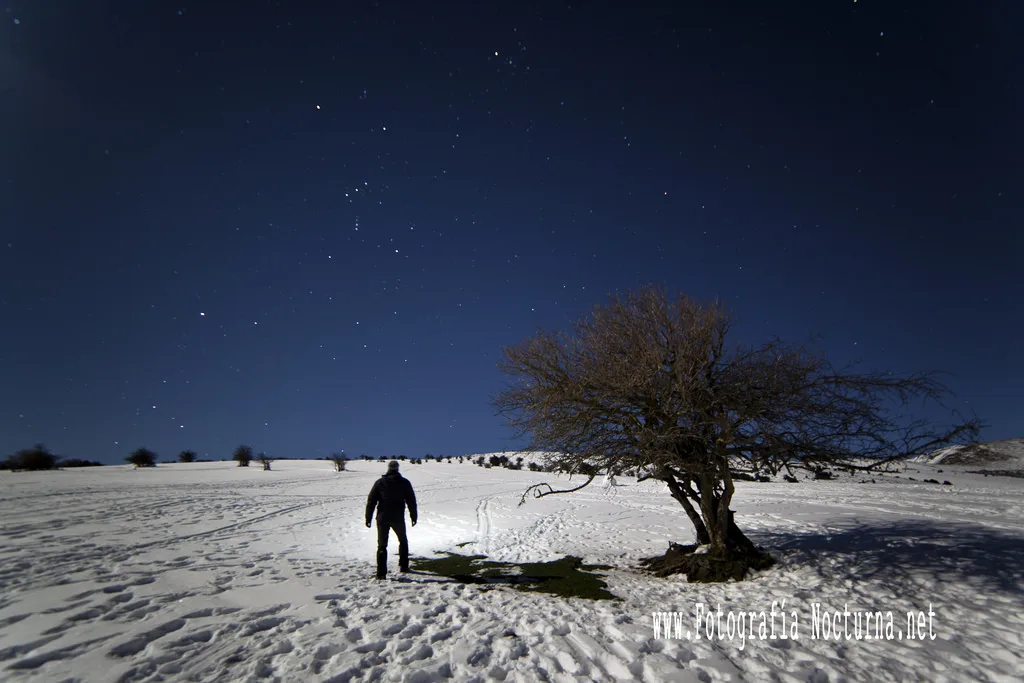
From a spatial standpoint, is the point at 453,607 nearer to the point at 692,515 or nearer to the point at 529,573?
the point at 529,573

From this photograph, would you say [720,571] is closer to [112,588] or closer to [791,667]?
[791,667]

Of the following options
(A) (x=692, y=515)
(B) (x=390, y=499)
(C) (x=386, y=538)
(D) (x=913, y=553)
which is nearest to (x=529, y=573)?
(C) (x=386, y=538)

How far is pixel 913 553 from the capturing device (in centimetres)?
883

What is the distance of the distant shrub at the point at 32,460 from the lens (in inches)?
1249

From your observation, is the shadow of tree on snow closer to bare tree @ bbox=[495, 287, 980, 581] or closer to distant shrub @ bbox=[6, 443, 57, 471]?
bare tree @ bbox=[495, 287, 980, 581]

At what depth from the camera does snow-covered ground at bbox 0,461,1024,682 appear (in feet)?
14.7

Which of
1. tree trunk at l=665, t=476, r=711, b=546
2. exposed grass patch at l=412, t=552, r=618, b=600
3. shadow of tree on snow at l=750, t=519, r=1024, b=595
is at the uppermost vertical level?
tree trunk at l=665, t=476, r=711, b=546

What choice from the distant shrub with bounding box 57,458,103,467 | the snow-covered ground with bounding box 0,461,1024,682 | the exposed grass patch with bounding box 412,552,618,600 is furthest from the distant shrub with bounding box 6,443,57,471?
the exposed grass patch with bounding box 412,552,618,600

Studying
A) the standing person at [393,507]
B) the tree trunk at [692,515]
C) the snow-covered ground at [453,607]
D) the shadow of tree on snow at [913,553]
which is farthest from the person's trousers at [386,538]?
the shadow of tree on snow at [913,553]

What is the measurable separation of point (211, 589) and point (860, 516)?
61.0 feet

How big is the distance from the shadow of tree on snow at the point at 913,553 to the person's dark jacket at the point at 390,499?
7.95m

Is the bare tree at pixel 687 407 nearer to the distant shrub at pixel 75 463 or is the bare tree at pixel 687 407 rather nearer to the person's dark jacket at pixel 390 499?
the person's dark jacket at pixel 390 499

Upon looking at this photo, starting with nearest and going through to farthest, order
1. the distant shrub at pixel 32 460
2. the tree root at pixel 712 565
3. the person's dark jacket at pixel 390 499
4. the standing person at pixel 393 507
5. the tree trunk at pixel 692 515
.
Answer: the tree root at pixel 712 565
the standing person at pixel 393 507
the person's dark jacket at pixel 390 499
the tree trunk at pixel 692 515
the distant shrub at pixel 32 460

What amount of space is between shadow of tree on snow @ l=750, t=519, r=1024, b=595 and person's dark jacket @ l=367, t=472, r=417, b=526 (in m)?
7.95
